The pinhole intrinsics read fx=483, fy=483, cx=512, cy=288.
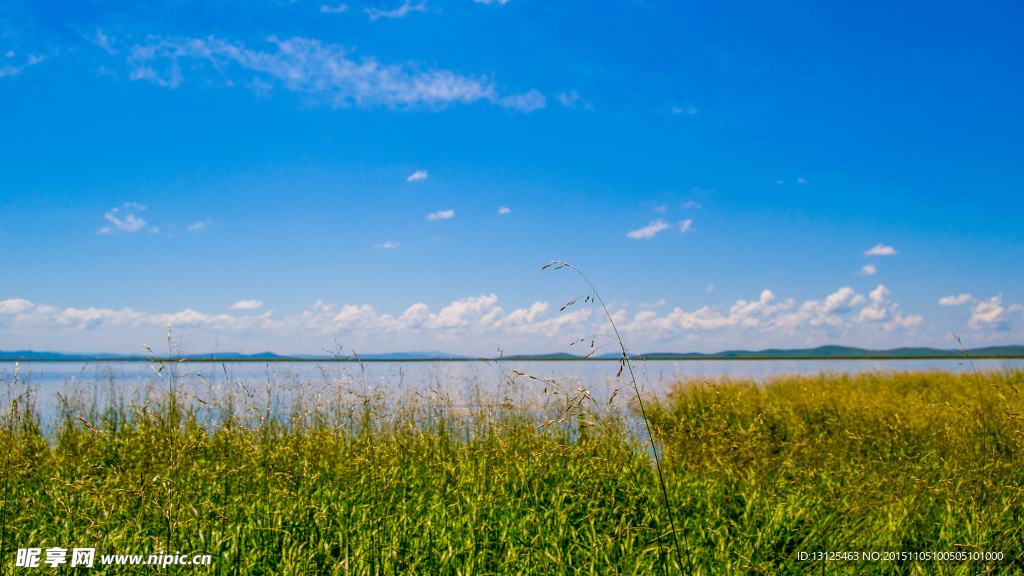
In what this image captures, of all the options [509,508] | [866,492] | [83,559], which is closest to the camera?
[83,559]

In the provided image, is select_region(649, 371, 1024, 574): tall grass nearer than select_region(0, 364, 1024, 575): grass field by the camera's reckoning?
No

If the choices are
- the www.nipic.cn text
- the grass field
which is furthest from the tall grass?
the www.nipic.cn text

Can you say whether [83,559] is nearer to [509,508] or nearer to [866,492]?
[509,508]

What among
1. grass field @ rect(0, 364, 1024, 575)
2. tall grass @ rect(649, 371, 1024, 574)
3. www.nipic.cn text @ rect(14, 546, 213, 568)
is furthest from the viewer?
tall grass @ rect(649, 371, 1024, 574)

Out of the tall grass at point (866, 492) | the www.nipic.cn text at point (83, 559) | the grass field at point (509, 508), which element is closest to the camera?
the www.nipic.cn text at point (83, 559)

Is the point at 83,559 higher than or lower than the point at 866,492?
higher

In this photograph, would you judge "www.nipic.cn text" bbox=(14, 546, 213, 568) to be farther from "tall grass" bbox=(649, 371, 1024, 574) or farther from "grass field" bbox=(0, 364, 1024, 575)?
"tall grass" bbox=(649, 371, 1024, 574)

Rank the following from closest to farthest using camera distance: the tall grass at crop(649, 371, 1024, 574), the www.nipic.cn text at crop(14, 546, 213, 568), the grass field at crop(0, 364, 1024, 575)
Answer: the www.nipic.cn text at crop(14, 546, 213, 568), the grass field at crop(0, 364, 1024, 575), the tall grass at crop(649, 371, 1024, 574)

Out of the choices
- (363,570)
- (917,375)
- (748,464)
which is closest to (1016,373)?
(917,375)

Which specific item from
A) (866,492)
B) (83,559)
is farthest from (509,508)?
(866,492)

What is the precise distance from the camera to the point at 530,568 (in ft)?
9.45

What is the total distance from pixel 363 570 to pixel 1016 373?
16.2 m

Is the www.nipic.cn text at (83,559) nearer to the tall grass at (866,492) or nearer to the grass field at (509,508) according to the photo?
the grass field at (509,508)

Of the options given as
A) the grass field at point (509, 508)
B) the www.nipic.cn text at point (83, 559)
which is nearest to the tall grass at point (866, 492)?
the grass field at point (509, 508)
